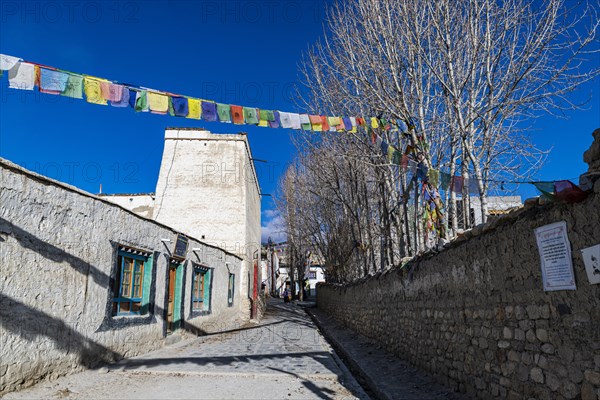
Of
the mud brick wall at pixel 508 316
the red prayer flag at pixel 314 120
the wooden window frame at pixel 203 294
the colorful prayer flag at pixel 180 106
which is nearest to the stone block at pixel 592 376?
the mud brick wall at pixel 508 316

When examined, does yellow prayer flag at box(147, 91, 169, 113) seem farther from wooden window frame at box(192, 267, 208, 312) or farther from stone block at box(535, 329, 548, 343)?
wooden window frame at box(192, 267, 208, 312)

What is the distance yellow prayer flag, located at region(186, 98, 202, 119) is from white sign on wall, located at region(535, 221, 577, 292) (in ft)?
17.9

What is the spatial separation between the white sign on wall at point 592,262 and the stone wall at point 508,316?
6 cm

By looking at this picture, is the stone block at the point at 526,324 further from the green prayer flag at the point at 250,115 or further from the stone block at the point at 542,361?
the green prayer flag at the point at 250,115

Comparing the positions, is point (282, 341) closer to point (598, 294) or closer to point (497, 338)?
point (497, 338)

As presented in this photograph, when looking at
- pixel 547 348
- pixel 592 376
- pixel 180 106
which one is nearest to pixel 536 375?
pixel 547 348

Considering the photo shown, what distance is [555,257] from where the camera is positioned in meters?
3.82

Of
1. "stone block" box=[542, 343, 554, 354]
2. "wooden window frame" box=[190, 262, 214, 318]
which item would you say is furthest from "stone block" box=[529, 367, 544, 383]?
"wooden window frame" box=[190, 262, 214, 318]

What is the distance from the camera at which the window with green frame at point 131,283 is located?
24.9 feet

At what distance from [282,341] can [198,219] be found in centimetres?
871

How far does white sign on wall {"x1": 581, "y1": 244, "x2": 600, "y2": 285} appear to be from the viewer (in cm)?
333

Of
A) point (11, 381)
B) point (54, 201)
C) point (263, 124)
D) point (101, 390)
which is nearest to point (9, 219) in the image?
point (54, 201)

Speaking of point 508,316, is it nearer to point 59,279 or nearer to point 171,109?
point 171,109

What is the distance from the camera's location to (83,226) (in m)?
6.48
